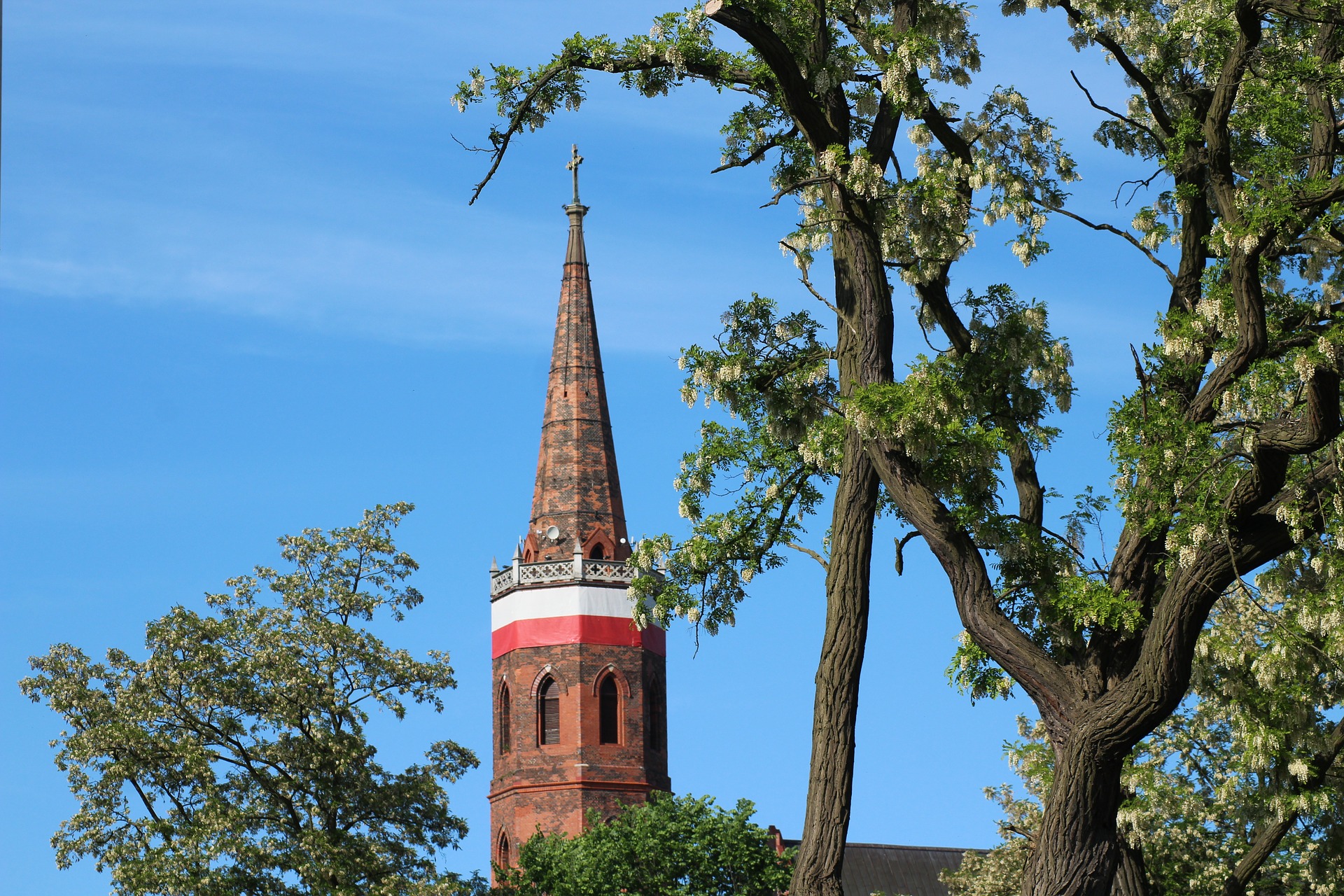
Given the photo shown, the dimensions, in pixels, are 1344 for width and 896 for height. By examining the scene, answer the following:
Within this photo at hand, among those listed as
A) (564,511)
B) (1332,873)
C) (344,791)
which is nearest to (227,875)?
(344,791)

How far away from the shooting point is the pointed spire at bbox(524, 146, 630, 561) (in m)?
59.8

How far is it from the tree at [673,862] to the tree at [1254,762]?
1169cm

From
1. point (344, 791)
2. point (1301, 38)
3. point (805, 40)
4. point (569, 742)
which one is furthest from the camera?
point (569, 742)

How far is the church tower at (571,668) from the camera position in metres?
57.6

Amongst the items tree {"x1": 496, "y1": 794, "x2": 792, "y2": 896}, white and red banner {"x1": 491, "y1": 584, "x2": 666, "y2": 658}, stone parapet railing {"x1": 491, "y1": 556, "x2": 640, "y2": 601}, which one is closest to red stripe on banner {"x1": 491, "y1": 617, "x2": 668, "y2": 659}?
white and red banner {"x1": 491, "y1": 584, "x2": 666, "y2": 658}

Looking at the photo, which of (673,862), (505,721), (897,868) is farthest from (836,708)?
(897,868)

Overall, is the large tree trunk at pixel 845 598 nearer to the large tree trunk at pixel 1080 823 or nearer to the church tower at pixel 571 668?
the large tree trunk at pixel 1080 823

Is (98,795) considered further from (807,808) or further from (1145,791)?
(807,808)

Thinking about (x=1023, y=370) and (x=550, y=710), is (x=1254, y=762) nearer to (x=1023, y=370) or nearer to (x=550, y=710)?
(x=1023, y=370)

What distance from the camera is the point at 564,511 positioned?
60156 millimetres

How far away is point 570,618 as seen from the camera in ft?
192

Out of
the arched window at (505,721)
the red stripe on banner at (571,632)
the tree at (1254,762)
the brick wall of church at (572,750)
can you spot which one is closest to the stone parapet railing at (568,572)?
the red stripe on banner at (571,632)

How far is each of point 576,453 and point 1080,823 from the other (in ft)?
157

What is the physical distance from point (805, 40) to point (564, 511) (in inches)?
1780
